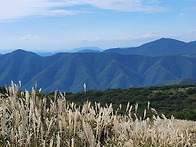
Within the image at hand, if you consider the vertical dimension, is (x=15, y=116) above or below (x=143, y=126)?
above

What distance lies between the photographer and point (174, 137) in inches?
171

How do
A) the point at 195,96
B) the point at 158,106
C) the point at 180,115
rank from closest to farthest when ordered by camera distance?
the point at 180,115 < the point at 158,106 < the point at 195,96

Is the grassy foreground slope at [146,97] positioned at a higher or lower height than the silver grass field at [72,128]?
lower

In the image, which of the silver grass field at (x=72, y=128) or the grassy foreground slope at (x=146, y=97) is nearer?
the silver grass field at (x=72, y=128)

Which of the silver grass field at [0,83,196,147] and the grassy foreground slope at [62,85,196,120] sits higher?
the silver grass field at [0,83,196,147]

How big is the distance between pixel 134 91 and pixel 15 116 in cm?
6750

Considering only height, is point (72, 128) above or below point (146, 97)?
above

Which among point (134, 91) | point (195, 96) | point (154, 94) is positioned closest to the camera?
point (195, 96)

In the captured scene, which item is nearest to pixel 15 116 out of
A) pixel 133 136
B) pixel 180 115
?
pixel 133 136

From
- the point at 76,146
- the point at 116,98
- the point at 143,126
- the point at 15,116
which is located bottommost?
the point at 116,98

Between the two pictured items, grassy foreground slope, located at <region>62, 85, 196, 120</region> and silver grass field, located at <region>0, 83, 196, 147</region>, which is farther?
grassy foreground slope, located at <region>62, 85, 196, 120</region>

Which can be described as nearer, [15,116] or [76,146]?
[15,116]

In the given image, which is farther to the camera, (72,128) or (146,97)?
(146,97)

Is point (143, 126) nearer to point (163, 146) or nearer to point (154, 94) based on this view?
point (163, 146)
